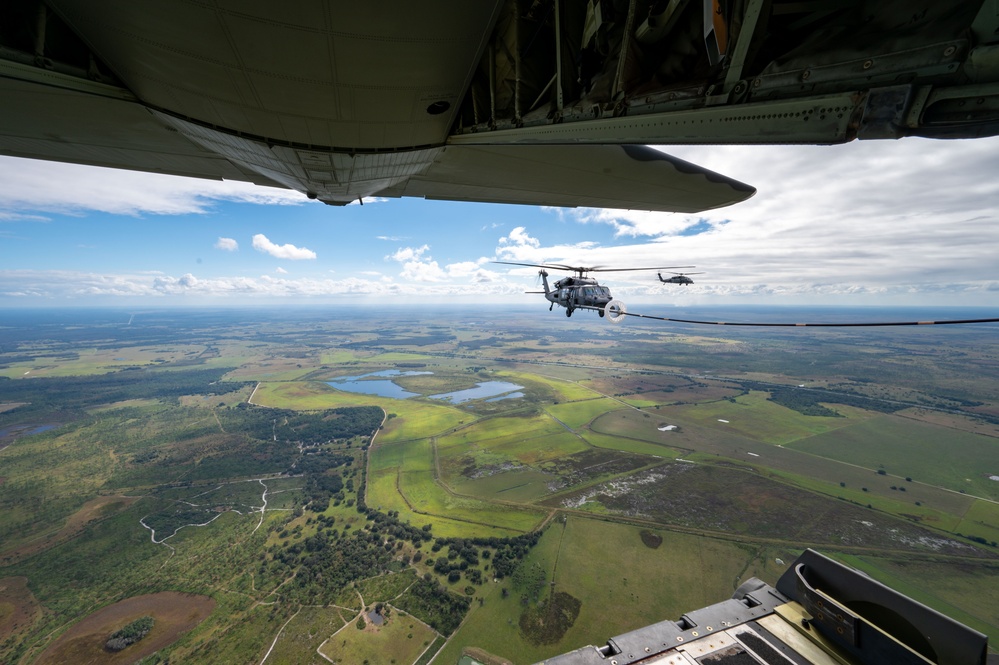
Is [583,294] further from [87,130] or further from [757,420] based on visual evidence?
[757,420]

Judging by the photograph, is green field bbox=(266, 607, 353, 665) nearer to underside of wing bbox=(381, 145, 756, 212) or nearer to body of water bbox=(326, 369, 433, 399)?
underside of wing bbox=(381, 145, 756, 212)

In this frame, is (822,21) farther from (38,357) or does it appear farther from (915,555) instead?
(38,357)

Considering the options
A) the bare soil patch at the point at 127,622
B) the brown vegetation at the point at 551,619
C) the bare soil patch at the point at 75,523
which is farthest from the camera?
the bare soil patch at the point at 75,523

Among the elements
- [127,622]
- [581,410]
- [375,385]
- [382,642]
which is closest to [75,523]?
[127,622]

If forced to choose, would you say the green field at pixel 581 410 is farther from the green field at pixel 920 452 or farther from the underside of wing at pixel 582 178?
the underside of wing at pixel 582 178

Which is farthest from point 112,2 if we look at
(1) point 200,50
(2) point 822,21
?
(2) point 822,21

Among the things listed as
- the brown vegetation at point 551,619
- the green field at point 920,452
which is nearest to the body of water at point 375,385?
the brown vegetation at point 551,619

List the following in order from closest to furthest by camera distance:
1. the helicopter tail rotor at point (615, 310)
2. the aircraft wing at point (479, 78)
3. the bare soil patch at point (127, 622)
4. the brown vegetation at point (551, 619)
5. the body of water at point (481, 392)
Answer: the aircraft wing at point (479, 78), the helicopter tail rotor at point (615, 310), the bare soil patch at point (127, 622), the brown vegetation at point (551, 619), the body of water at point (481, 392)
